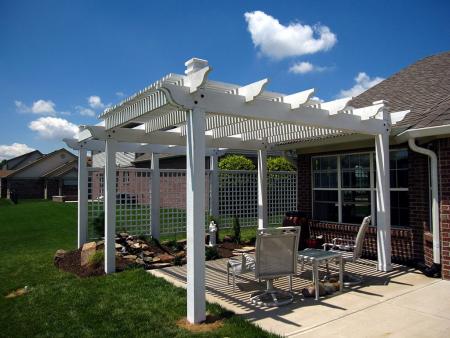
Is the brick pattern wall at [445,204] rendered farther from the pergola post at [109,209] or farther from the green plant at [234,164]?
the green plant at [234,164]

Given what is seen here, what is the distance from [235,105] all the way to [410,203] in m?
4.61

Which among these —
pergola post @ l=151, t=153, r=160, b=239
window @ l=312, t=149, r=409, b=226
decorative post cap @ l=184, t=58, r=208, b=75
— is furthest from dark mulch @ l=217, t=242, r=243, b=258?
decorative post cap @ l=184, t=58, r=208, b=75

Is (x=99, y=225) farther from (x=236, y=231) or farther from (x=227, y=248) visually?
(x=236, y=231)

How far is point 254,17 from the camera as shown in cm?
858

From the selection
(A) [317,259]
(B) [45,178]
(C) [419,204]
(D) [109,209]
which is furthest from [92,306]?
(B) [45,178]

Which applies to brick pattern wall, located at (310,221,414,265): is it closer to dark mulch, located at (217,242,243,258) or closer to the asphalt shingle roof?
dark mulch, located at (217,242,243,258)

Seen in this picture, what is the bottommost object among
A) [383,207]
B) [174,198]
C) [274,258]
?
[274,258]

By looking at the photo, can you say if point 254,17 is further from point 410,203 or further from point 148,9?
point 410,203

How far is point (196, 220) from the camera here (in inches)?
174

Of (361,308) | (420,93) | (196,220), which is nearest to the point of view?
(196,220)

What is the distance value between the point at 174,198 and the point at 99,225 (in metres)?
2.28

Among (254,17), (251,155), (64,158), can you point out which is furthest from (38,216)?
(64,158)

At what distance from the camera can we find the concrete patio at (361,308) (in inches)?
161

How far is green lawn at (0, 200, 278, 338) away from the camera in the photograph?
4219 millimetres
